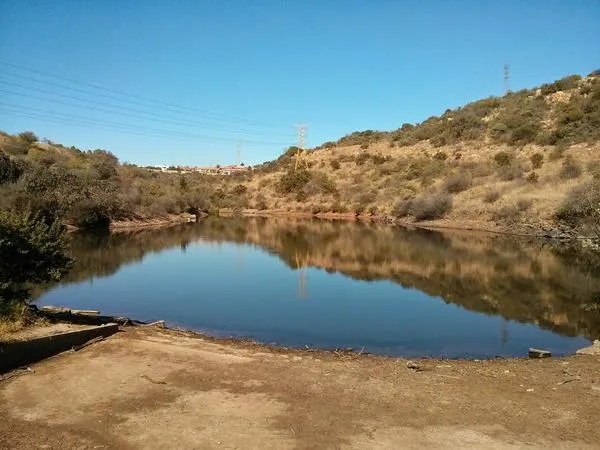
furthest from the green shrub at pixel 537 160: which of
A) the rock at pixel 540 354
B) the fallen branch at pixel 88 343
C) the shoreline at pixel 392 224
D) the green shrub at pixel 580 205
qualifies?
the fallen branch at pixel 88 343

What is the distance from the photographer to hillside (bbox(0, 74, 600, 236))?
133ft

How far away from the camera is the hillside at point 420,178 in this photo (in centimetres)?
4056

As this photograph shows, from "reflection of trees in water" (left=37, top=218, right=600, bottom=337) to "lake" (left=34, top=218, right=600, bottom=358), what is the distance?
67mm

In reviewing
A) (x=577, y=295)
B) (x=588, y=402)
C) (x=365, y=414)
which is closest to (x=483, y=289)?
(x=577, y=295)

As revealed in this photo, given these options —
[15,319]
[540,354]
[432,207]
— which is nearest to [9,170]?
[15,319]

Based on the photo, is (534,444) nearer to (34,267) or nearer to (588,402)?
(588,402)

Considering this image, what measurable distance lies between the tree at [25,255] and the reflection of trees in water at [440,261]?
10949 mm

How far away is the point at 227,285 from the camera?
73.1 feet

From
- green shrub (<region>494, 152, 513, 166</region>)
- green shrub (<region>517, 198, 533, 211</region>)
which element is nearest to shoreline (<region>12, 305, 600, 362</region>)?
green shrub (<region>517, 198, 533, 211</region>)

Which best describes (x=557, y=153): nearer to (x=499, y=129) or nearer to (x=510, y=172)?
(x=510, y=172)

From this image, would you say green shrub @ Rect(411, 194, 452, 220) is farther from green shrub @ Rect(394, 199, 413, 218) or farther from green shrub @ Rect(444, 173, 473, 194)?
green shrub @ Rect(444, 173, 473, 194)

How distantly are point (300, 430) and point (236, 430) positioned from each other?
81 centimetres

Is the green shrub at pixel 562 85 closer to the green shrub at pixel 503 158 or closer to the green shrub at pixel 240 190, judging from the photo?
the green shrub at pixel 503 158

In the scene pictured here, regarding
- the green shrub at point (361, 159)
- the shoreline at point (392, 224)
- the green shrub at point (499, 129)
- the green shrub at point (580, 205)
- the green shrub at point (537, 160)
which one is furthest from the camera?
the green shrub at point (361, 159)
